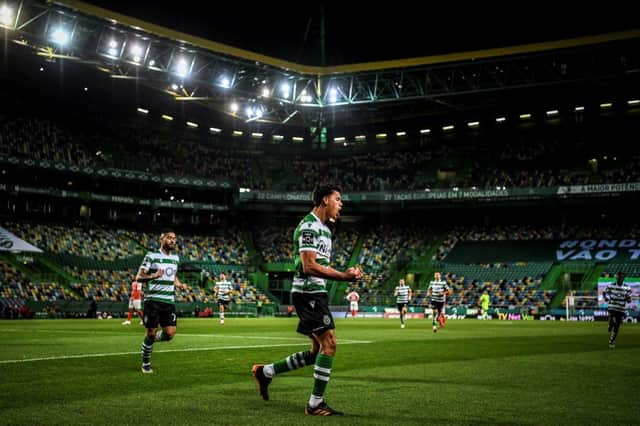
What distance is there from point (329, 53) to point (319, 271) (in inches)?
1993

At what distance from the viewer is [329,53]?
187 ft

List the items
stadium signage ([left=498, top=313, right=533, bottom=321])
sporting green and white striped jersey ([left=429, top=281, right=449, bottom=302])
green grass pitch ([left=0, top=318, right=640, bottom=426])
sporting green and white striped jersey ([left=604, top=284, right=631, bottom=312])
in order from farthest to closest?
1. stadium signage ([left=498, top=313, right=533, bottom=321])
2. sporting green and white striped jersey ([left=429, top=281, right=449, bottom=302])
3. sporting green and white striped jersey ([left=604, top=284, right=631, bottom=312])
4. green grass pitch ([left=0, top=318, right=640, bottom=426])

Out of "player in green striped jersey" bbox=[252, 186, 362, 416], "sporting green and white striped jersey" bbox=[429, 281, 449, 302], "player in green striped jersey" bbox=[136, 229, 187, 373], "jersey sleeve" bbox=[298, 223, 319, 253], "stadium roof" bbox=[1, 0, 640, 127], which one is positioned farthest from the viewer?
"stadium roof" bbox=[1, 0, 640, 127]

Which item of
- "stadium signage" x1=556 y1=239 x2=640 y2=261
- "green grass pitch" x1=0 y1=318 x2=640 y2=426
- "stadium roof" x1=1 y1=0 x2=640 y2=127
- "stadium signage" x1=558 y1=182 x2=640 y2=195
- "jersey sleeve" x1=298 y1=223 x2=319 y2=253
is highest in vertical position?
"stadium roof" x1=1 y1=0 x2=640 y2=127

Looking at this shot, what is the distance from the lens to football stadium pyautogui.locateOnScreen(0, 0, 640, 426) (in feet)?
129

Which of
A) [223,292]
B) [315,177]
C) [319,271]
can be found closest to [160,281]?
[319,271]

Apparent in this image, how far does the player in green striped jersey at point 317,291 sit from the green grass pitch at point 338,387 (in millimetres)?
454

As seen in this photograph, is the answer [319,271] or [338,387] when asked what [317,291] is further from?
[338,387]

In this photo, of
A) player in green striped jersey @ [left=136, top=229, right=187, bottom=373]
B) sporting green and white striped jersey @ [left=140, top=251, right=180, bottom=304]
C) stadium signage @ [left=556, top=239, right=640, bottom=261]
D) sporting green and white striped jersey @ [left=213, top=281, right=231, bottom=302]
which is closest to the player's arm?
player in green striped jersey @ [left=136, top=229, right=187, bottom=373]

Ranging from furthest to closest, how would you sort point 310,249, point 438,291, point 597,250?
point 597,250 → point 438,291 → point 310,249

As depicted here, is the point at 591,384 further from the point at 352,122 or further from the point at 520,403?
the point at 352,122

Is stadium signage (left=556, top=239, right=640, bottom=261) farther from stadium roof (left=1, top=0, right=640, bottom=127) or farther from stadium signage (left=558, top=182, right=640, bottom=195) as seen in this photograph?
stadium roof (left=1, top=0, right=640, bottom=127)

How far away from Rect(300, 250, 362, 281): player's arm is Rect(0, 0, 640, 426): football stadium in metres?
9.14

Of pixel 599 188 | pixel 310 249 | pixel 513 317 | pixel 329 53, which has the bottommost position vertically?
pixel 513 317
